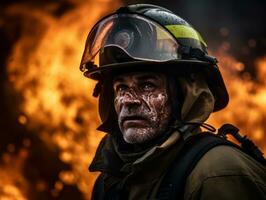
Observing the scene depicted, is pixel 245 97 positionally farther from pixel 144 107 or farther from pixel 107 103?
pixel 144 107

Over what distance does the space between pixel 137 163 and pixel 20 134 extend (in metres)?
6.48

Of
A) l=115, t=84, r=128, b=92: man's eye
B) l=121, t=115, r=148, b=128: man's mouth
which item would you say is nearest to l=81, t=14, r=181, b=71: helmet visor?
l=115, t=84, r=128, b=92: man's eye

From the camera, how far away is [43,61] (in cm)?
926

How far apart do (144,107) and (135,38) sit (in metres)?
0.42

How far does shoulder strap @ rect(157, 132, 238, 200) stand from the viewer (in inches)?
119

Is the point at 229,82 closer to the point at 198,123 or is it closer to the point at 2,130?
the point at 2,130

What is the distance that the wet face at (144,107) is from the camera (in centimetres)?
348

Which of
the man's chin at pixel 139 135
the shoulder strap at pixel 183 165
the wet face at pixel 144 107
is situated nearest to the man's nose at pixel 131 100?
the wet face at pixel 144 107

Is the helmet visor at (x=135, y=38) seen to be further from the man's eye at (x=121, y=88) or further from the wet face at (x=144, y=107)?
the man's eye at (x=121, y=88)

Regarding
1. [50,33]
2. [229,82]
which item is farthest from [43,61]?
Result: [229,82]

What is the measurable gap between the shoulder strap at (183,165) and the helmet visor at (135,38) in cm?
54

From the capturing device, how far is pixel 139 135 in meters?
3.47

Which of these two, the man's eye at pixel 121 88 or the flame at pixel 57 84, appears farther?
the flame at pixel 57 84

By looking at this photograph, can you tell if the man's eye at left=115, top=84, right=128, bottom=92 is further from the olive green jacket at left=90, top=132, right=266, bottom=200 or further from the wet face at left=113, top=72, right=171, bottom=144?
the olive green jacket at left=90, top=132, right=266, bottom=200
